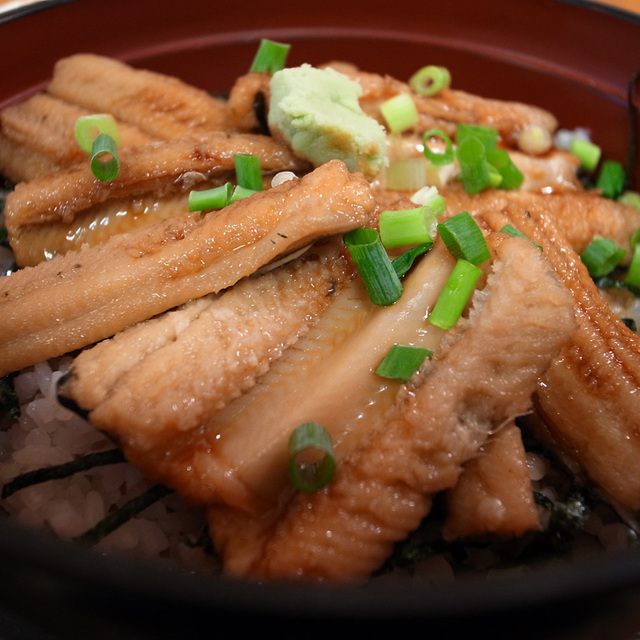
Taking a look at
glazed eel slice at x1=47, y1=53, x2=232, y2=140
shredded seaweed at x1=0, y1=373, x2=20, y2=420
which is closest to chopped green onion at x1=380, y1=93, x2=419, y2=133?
glazed eel slice at x1=47, y1=53, x2=232, y2=140

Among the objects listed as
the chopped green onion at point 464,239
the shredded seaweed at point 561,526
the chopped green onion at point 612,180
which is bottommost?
the shredded seaweed at point 561,526

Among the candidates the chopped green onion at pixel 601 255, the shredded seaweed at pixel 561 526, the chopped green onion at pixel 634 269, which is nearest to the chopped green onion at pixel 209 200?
the shredded seaweed at pixel 561 526

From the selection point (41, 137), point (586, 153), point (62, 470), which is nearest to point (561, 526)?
point (62, 470)

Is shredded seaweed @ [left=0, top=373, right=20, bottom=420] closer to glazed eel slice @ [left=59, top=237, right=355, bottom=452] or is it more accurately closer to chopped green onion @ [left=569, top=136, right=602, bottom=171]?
glazed eel slice @ [left=59, top=237, right=355, bottom=452]

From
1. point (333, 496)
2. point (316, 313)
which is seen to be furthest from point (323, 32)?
point (333, 496)

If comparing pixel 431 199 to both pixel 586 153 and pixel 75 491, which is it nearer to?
pixel 586 153

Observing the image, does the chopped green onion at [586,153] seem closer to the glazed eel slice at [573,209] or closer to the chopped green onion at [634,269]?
the glazed eel slice at [573,209]

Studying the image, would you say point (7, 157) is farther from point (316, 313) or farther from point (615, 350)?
point (615, 350)

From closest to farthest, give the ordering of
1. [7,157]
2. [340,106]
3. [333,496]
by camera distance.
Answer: [333,496]
[340,106]
[7,157]
